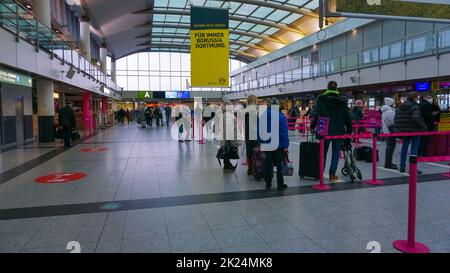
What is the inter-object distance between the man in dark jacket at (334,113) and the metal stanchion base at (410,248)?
10.4 ft

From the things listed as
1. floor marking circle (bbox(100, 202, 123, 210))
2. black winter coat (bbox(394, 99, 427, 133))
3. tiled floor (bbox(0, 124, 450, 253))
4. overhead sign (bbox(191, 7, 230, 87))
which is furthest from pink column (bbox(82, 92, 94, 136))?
black winter coat (bbox(394, 99, 427, 133))

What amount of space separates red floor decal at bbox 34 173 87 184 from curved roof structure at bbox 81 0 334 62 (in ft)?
59.4

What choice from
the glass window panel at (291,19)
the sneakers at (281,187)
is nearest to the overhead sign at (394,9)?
the sneakers at (281,187)

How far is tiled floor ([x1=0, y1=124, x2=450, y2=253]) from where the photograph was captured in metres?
3.66

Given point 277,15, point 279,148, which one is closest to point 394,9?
point 279,148

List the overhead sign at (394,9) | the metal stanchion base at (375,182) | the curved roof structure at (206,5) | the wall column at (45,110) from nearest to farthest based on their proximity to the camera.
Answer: the overhead sign at (394,9), the metal stanchion base at (375,182), the wall column at (45,110), the curved roof structure at (206,5)

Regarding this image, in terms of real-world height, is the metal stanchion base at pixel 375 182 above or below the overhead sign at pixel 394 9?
below

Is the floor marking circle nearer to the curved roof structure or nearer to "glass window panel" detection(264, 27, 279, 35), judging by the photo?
the curved roof structure

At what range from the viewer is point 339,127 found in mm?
6547

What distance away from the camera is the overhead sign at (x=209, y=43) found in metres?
9.97

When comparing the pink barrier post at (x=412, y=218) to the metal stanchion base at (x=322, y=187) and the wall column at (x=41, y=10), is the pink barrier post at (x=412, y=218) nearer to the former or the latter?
the metal stanchion base at (x=322, y=187)

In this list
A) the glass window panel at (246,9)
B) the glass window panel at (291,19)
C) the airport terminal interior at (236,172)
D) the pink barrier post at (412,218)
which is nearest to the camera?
the pink barrier post at (412,218)

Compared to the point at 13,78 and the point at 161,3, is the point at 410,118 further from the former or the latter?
the point at 161,3
